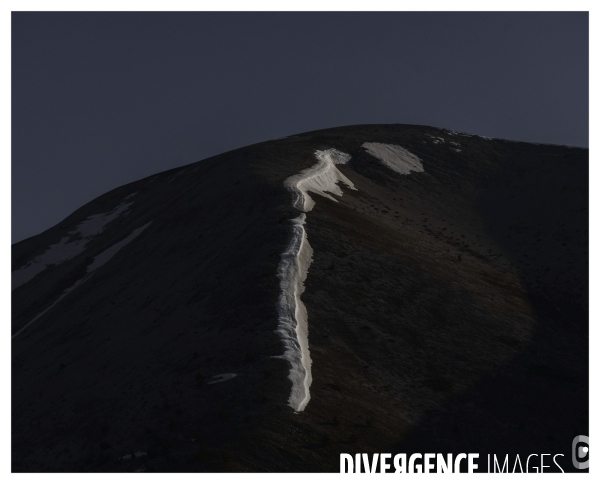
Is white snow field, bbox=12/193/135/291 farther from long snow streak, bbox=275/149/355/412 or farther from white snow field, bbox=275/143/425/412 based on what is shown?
long snow streak, bbox=275/149/355/412

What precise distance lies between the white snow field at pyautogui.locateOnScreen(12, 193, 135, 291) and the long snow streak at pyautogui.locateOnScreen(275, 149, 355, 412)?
2686 centimetres

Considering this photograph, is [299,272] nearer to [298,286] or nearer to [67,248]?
[298,286]

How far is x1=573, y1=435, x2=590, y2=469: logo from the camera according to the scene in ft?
95.4

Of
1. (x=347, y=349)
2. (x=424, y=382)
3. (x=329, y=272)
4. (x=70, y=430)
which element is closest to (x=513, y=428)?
(x=424, y=382)

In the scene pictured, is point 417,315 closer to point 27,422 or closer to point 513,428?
point 513,428

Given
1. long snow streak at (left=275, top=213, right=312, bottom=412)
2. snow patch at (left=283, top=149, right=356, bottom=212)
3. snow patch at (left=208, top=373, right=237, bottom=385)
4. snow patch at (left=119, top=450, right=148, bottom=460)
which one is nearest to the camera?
snow patch at (left=119, top=450, right=148, bottom=460)

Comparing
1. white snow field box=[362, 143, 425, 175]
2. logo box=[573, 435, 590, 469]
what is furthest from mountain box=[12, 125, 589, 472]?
white snow field box=[362, 143, 425, 175]

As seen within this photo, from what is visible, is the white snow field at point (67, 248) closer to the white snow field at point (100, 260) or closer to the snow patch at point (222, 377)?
the white snow field at point (100, 260)

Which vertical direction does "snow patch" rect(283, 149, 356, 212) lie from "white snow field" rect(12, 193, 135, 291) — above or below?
above

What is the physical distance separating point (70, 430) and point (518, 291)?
32.4 meters

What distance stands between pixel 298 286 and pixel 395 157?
45119mm

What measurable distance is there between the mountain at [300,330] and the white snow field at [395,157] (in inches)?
175

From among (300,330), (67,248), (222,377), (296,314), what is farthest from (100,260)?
(222,377)

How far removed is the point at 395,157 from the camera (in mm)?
79125
